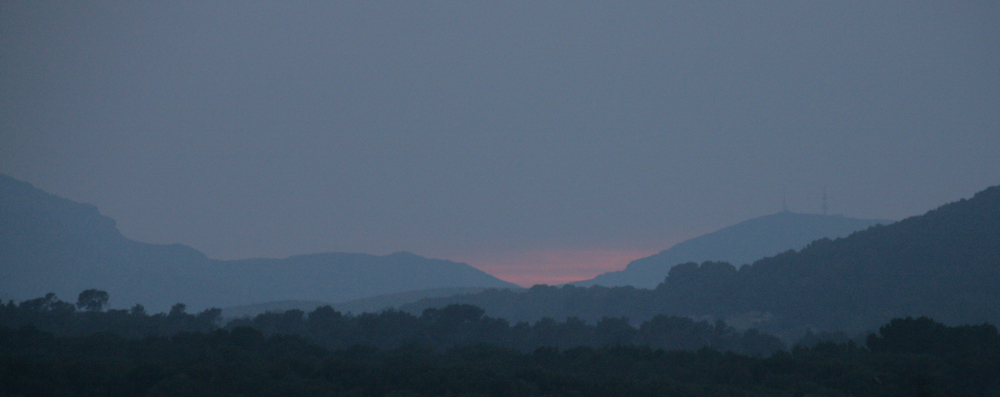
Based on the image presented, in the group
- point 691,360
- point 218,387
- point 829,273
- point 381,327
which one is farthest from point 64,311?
point 829,273

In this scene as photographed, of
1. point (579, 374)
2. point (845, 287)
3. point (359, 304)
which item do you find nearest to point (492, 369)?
point (579, 374)

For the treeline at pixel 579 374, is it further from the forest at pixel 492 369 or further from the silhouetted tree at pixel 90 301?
the silhouetted tree at pixel 90 301

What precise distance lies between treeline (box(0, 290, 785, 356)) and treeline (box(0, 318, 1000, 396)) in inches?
849

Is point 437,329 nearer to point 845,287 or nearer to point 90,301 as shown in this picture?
point 90,301

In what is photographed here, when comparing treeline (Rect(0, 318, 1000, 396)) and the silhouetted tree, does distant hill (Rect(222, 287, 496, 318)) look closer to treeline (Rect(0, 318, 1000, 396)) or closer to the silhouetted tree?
the silhouetted tree

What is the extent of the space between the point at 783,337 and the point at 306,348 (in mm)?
54556

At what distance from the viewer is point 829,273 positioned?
91.2 meters

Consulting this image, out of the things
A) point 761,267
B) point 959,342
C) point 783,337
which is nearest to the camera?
point 959,342

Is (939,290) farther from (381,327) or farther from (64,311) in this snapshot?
(64,311)

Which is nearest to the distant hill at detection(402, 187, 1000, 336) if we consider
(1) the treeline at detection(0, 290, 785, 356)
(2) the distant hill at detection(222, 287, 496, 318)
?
(1) the treeline at detection(0, 290, 785, 356)

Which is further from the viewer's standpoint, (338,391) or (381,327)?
(381,327)

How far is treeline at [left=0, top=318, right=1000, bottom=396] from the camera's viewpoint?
87.8 feet

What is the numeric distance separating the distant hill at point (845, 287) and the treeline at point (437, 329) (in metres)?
22.1

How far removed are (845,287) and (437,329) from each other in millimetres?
52272
